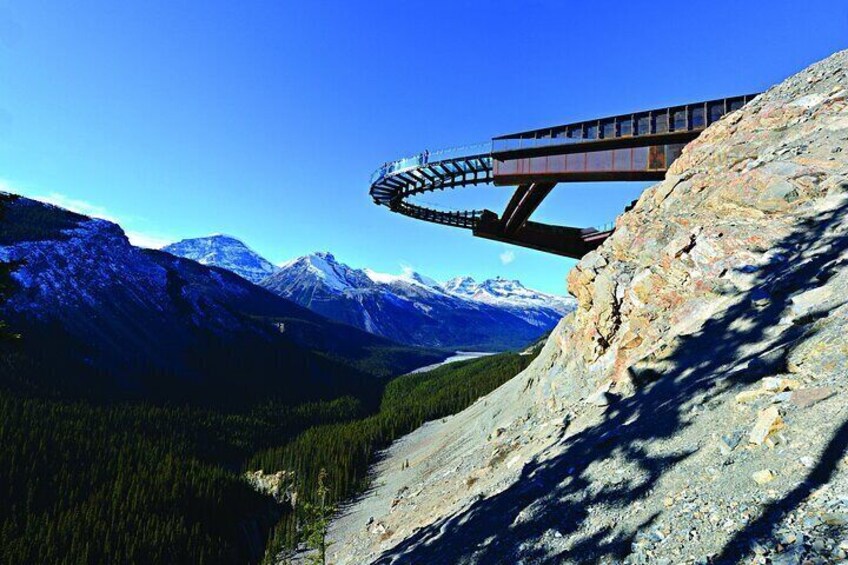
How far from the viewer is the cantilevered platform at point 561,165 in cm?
3378

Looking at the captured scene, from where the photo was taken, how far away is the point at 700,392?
42.9 feet

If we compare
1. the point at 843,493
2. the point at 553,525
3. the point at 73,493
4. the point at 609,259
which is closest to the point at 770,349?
the point at 843,493

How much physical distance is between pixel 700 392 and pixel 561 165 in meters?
27.1

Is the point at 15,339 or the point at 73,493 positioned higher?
the point at 15,339

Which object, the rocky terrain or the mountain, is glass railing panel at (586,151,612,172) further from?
the mountain

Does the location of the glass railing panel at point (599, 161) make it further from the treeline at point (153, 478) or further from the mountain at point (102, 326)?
the mountain at point (102, 326)

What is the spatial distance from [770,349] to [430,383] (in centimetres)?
17197

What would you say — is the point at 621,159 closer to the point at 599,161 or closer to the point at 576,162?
the point at 599,161

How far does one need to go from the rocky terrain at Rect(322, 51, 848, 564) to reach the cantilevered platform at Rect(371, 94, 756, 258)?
9.36ft

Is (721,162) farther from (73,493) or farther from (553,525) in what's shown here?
(73,493)

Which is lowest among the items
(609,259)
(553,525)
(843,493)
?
(553,525)

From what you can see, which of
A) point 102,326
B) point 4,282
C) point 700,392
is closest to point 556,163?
point 700,392

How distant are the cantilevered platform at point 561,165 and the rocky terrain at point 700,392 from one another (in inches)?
112

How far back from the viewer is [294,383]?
198m
